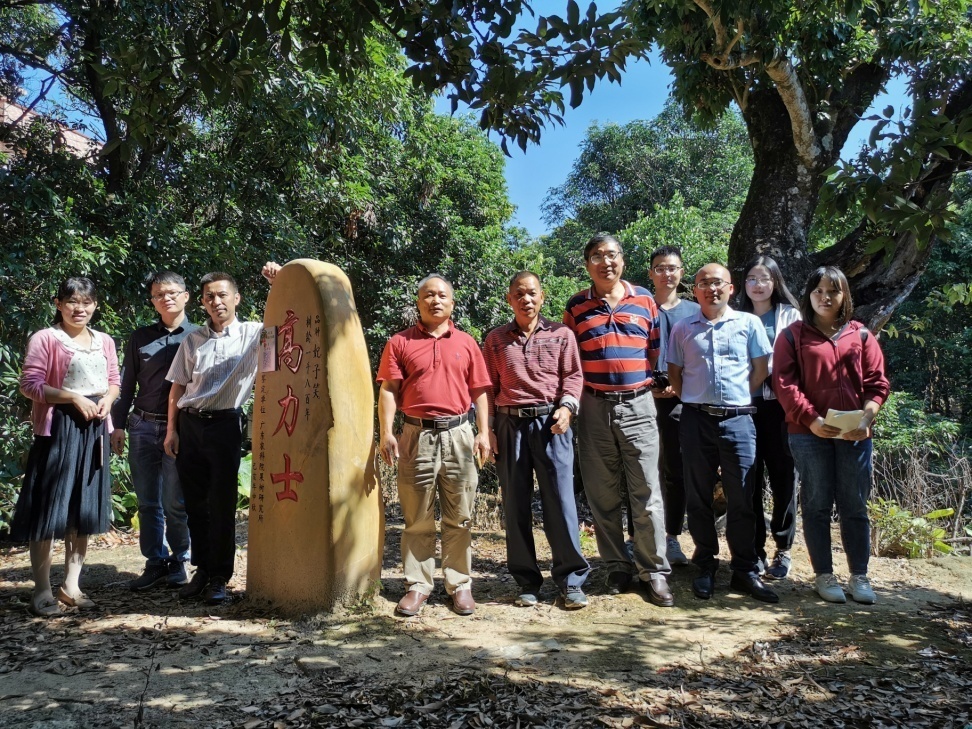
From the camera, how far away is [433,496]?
14.5ft

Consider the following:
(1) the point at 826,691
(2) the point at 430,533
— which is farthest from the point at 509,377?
(1) the point at 826,691

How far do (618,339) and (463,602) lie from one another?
1745 mm

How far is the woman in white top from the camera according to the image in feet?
15.9

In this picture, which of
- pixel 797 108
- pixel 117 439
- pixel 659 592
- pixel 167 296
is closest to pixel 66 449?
pixel 117 439

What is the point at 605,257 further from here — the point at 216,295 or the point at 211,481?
the point at 211,481

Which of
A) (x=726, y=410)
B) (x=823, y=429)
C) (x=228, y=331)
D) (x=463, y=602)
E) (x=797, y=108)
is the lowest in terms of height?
(x=463, y=602)

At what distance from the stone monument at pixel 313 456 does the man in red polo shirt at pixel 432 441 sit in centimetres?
19

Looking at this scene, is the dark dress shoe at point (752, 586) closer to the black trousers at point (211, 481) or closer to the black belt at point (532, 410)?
the black belt at point (532, 410)

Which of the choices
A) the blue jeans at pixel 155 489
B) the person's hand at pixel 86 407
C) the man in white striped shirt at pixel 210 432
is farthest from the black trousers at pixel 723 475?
the person's hand at pixel 86 407

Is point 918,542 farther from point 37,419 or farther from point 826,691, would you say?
point 37,419

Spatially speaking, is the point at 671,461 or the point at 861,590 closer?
the point at 861,590

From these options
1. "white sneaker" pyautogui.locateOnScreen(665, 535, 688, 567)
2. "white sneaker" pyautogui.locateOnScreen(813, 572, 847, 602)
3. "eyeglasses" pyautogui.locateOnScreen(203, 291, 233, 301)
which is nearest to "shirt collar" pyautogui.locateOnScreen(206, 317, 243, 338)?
"eyeglasses" pyautogui.locateOnScreen(203, 291, 233, 301)

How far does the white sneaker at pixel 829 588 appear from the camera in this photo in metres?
4.52

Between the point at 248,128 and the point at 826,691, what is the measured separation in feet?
23.3
